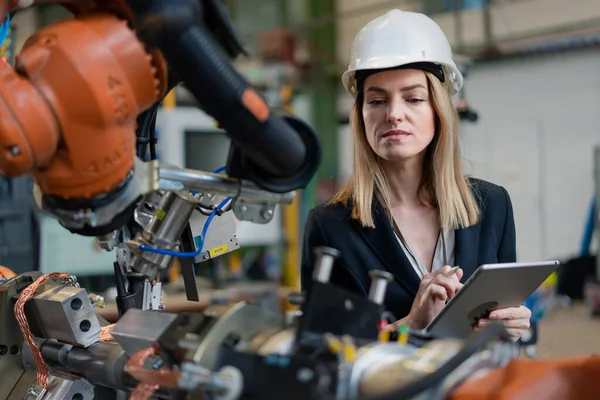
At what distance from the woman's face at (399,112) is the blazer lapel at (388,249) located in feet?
0.47

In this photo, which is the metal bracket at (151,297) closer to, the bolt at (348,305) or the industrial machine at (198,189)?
the industrial machine at (198,189)

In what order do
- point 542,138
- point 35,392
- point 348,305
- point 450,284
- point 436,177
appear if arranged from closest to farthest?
point 348,305, point 35,392, point 450,284, point 436,177, point 542,138

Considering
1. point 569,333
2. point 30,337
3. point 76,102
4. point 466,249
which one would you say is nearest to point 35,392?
point 30,337

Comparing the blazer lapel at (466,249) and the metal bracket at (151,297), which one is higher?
the metal bracket at (151,297)

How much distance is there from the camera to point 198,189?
810 millimetres

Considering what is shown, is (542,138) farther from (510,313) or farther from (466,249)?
(510,313)

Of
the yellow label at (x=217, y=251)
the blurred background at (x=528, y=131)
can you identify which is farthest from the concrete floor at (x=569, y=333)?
the yellow label at (x=217, y=251)

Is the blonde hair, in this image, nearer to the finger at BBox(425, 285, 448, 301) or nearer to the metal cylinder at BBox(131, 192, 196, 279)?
the finger at BBox(425, 285, 448, 301)

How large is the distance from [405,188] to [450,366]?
A: 0.99 m

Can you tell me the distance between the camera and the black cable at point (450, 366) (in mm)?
581

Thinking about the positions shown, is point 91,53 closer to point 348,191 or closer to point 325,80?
point 348,191

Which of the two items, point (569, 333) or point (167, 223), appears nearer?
point (167, 223)

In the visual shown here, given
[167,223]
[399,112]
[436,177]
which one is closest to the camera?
[167,223]

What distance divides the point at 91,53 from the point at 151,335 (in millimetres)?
324
